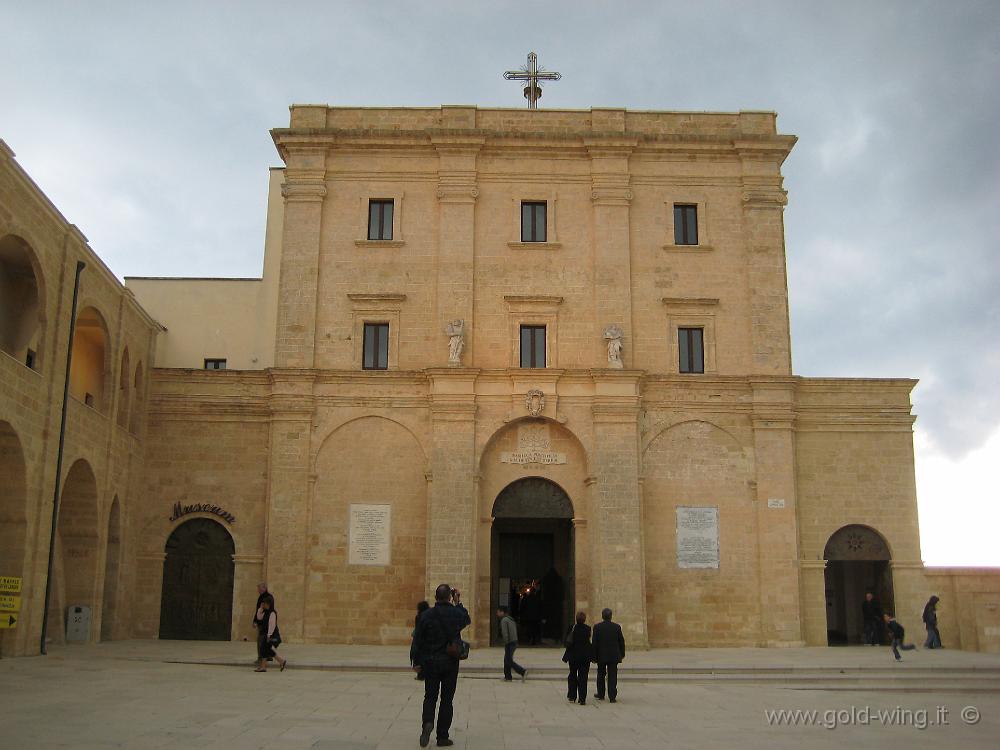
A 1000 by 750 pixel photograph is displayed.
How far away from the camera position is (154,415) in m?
30.6

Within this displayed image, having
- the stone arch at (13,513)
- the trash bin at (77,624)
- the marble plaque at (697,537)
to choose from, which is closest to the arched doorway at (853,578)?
the marble plaque at (697,537)

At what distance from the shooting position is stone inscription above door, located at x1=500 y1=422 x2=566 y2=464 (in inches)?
1190

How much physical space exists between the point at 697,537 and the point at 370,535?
9.69 m

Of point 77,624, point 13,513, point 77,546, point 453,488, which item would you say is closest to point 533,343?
point 453,488

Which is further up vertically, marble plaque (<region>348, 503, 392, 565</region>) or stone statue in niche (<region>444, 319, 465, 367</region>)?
stone statue in niche (<region>444, 319, 465, 367</region>)

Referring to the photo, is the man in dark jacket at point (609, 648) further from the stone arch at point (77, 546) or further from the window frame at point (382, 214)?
the window frame at point (382, 214)

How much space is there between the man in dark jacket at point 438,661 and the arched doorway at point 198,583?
18.5m

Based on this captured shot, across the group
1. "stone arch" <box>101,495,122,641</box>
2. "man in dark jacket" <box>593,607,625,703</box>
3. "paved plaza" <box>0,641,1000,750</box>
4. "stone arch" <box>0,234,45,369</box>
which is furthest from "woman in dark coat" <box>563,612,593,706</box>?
"stone arch" <box>101,495,122,641</box>

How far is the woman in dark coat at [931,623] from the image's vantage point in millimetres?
28688

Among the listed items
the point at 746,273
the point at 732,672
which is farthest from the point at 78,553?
the point at 746,273

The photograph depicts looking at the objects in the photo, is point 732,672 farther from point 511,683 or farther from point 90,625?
point 90,625

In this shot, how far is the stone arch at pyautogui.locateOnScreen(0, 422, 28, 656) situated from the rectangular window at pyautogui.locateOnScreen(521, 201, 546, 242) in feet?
53.7

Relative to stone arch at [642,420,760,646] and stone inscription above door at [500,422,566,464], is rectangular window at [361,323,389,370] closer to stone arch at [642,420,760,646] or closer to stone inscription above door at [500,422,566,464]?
stone inscription above door at [500,422,566,464]

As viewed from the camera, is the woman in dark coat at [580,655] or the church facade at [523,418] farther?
the church facade at [523,418]
